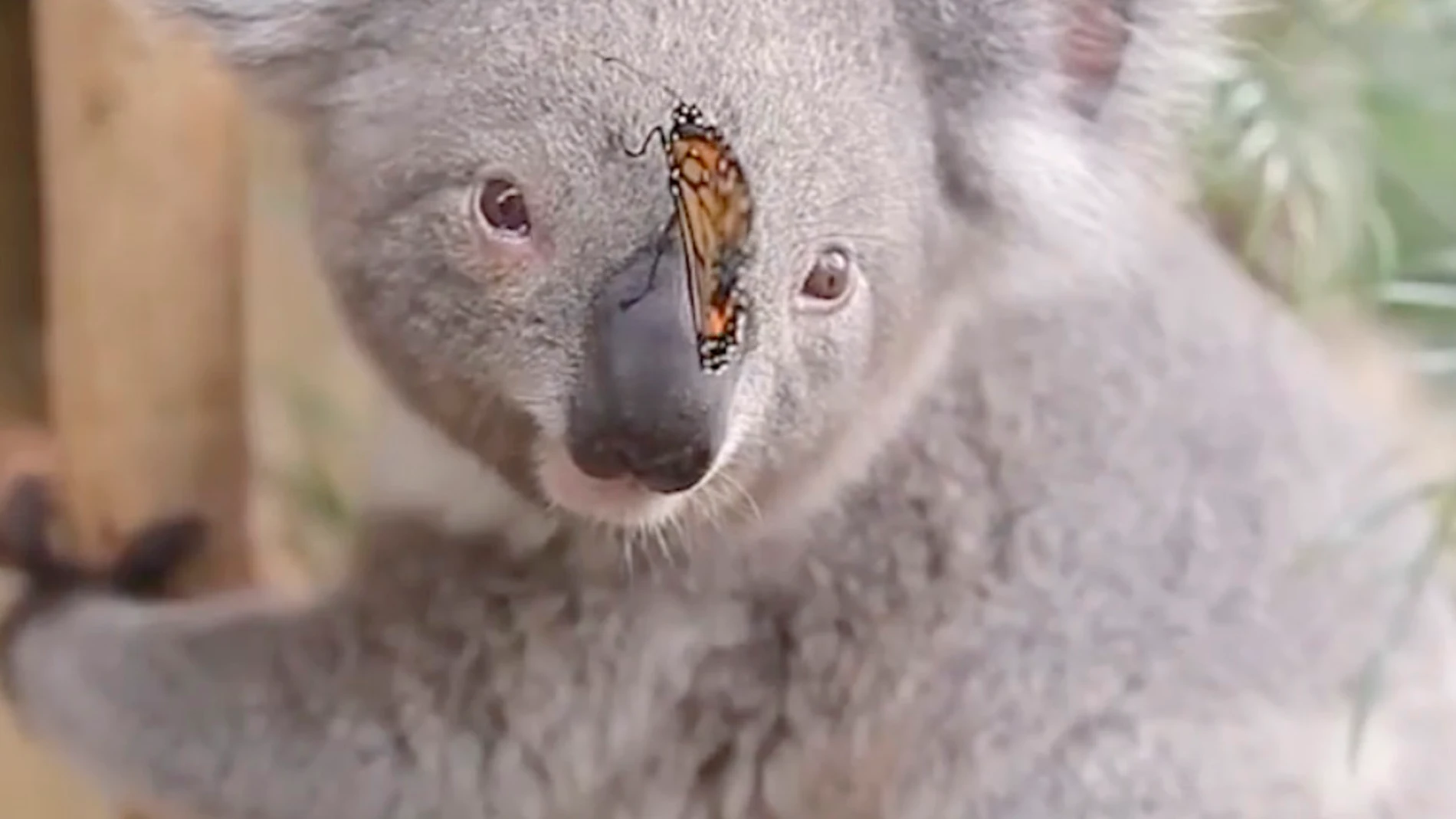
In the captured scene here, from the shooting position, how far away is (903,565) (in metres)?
2.12

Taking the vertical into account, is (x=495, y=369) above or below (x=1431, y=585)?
above

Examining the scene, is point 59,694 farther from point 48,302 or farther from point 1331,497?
point 1331,497

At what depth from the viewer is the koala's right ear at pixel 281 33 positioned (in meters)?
1.78

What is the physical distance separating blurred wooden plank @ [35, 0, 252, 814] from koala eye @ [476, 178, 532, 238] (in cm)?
45

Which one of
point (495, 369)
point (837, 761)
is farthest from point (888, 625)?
point (495, 369)

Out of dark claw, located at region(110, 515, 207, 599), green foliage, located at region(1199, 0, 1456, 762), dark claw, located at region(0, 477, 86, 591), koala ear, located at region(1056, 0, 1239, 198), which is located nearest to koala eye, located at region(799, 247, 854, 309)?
koala ear, located at region(1056, 0, 1239, 198)

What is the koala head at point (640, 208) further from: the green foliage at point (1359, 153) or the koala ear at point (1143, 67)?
the green foliage at point (1359, 153)

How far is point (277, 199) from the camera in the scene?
2.12m

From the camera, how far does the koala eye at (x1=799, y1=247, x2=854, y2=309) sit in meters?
1.64

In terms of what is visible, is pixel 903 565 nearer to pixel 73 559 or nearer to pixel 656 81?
pixel 656 81

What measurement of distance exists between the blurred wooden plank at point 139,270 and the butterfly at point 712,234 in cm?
63

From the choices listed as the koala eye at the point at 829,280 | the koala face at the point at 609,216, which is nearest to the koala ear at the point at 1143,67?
the koala face at the point at 609,216

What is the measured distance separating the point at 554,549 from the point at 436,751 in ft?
0.76

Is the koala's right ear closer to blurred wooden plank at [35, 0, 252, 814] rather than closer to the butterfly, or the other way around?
blurred wooden plank at [35, 0, 252, 814]
